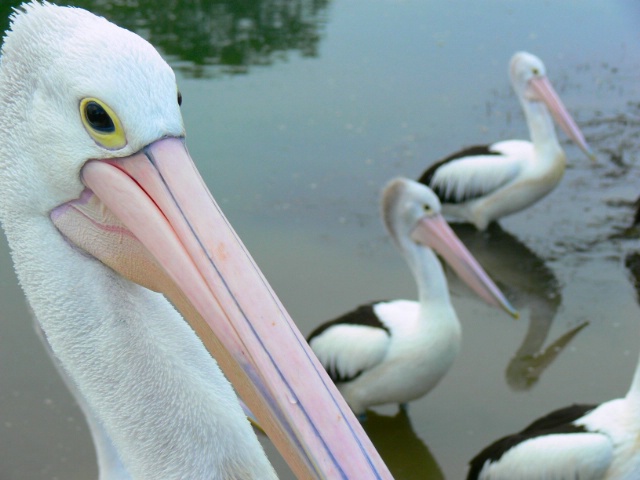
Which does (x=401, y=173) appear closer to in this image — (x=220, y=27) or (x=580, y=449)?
(x=580, y=449)

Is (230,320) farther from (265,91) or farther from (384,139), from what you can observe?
(265,91)

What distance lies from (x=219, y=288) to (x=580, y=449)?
195cm

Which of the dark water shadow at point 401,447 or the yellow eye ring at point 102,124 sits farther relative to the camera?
the dark water shadow at point 401,447

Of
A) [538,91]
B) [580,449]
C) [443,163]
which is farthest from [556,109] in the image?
[580,449]

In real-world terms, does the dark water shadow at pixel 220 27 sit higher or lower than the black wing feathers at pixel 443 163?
higher

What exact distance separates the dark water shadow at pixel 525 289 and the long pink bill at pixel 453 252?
253mm

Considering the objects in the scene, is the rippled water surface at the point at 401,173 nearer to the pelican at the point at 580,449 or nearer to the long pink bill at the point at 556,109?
the long pink bill at the point at 556,109

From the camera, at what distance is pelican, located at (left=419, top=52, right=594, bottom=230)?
4734 millimetres

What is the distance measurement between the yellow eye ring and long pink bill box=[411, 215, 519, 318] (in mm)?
2610

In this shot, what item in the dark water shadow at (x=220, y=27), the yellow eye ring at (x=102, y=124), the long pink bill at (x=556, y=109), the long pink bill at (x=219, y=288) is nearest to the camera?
the long pink bill at (x=219, y=288)

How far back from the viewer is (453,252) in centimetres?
369

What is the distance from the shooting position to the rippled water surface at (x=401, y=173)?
11.5 feet

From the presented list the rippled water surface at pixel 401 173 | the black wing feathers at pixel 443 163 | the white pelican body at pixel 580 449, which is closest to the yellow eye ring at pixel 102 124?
the white pelican body at pixel 580 449

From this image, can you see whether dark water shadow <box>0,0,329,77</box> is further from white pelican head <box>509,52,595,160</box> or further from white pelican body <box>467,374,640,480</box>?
white pelican body <box>467,374,640,480</box>
